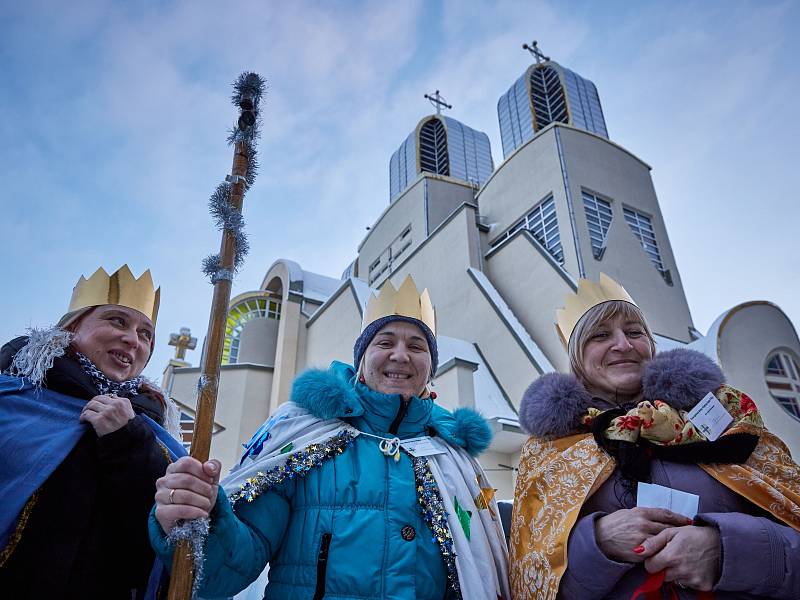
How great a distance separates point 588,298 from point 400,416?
43.3 inches

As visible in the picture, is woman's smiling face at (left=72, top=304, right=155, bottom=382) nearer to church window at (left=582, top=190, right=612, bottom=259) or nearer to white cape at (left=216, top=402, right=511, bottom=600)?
white cape at (left=216, top=402, right=511, bottom=600)

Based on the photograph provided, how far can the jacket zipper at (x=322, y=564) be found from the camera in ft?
5.75

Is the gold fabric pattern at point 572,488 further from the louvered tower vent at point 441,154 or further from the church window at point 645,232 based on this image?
the louvered tower vent at point 441,154

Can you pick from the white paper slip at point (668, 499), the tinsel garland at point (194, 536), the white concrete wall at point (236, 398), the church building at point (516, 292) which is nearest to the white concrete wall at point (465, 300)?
the church building at point (516, 292)

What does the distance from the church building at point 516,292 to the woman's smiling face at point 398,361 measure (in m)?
6.01

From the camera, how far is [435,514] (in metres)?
1.97

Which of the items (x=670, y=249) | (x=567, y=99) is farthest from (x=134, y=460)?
(x=567, y=99)

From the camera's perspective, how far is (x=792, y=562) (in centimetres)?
162

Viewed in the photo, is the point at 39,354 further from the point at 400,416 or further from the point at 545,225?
the point at 545,225

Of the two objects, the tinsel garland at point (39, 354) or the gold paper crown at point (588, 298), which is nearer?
the tinsel garland at point (39, 354)

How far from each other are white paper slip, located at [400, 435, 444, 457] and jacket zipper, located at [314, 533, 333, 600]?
453 mm

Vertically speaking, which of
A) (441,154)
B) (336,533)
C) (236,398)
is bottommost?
(336,533)

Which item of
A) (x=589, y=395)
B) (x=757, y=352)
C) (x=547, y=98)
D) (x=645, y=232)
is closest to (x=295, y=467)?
(x=589, y=395)

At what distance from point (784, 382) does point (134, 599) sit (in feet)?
30.3
